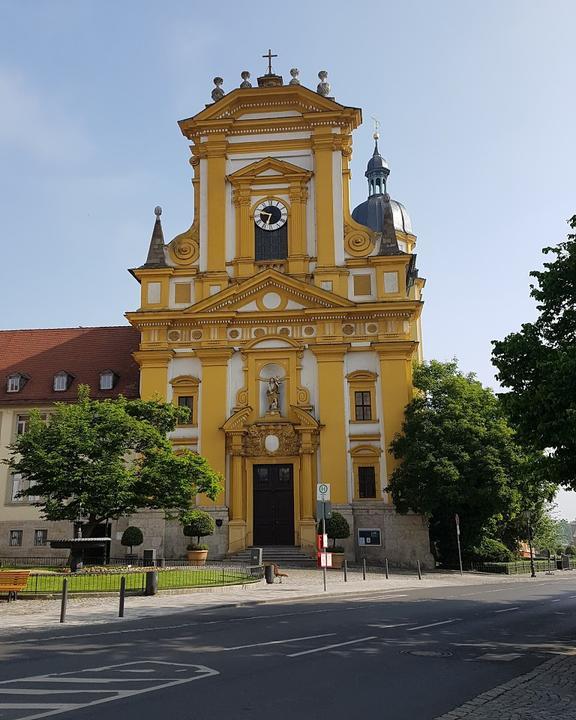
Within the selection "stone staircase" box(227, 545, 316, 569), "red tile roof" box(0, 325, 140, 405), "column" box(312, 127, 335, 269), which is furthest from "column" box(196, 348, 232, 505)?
"column" box(312, 127, 335, 269)

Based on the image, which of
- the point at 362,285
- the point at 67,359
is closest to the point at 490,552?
the point at 362,285

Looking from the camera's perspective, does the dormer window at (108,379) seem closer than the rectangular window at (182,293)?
No

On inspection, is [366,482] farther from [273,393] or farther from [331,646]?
[331,646]

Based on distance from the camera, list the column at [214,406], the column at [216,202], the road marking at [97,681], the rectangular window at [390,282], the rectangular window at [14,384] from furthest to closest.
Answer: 1. the rectangular window at [14,384]
2. the column at [216,202]
3. the rectangular window at [390,282]
4. the column at [214,406]
5. the road marking at [97,681]

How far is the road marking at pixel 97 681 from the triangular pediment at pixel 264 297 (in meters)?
31.0

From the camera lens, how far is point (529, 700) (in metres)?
8.65

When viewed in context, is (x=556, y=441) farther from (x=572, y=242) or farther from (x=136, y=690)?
(x=136, y=690)

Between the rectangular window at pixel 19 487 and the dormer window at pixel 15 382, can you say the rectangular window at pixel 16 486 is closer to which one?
the rectangular window at pixel 19 487

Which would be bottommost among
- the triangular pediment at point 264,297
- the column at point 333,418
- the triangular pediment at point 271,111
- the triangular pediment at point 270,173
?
the column at point 333,418

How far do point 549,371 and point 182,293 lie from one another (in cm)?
3045

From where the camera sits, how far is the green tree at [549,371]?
1407 centimetres

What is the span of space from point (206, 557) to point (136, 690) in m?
28.8

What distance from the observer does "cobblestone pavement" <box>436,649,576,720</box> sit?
311 inches

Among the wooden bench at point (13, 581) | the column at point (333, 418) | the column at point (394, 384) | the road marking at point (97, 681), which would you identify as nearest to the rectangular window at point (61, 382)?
the column at point (333, 418)
